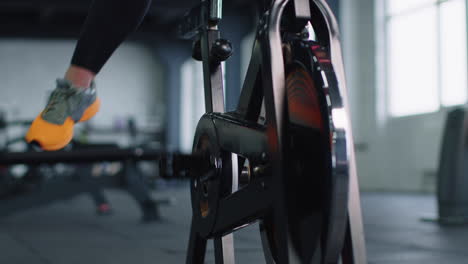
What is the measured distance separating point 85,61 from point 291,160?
49cm

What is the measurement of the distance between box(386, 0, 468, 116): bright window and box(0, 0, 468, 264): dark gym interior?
0.7 inches

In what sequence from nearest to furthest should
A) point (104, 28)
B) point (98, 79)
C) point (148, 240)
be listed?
point (104, 28), point (148, 240), point (98, 79)

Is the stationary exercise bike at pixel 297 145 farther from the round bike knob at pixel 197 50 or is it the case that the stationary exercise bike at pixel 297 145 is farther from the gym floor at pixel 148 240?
the gym floor at pixel 148 240

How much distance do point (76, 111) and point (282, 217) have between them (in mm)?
528

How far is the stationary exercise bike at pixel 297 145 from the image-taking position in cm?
72

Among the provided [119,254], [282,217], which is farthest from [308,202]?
[119,254]

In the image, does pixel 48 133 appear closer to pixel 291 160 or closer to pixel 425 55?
pixel 291 160

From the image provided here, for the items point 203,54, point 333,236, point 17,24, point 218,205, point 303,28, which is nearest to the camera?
point 333,236

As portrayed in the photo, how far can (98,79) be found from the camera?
12305 mm

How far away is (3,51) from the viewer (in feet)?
39.4

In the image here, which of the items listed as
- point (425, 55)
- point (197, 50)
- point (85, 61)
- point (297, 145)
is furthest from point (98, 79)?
point (297, 145)

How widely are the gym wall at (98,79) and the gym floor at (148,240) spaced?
350 inches

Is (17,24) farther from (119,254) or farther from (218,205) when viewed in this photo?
(218,205)

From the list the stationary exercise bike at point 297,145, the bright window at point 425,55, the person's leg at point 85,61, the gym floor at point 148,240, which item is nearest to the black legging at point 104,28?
the person's leg at point 85,61
